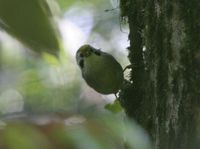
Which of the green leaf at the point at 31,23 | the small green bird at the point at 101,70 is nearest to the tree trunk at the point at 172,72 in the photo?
the small green bird at the point at 101,70

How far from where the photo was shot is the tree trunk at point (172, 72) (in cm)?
99

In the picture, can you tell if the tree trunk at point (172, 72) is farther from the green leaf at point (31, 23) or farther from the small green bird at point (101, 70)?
the green leaf at point (31, 23)

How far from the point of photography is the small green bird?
Result: 158 centimetres

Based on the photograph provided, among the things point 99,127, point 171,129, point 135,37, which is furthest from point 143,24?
point 99,127

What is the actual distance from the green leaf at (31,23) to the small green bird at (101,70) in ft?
3.21

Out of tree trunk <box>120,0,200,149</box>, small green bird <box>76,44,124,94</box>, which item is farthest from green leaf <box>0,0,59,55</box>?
small green bird <box>76,44,124,94</box>

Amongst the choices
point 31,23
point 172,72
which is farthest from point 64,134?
point 172,72

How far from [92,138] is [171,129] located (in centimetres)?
53

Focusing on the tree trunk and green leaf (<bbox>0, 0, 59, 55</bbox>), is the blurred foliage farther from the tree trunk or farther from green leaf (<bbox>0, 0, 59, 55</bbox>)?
the tree trunk

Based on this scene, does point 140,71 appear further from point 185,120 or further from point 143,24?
point 185,120

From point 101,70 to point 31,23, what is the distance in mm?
1061

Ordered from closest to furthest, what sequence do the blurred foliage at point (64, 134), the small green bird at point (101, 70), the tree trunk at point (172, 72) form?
the blurred foliage at point (64, 134)
the tree trunk at point (172, 72)
the small green bird at point (101, 70)

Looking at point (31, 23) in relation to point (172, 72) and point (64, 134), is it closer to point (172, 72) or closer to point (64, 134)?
point (64, 134)

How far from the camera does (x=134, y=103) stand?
1419 mm
